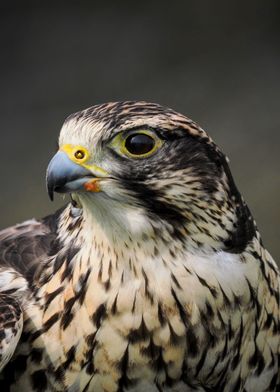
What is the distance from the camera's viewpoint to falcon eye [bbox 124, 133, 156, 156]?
2744 mm

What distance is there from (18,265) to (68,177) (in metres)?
0.56

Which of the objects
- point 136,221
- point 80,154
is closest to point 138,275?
point 136,221

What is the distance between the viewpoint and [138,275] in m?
2.88

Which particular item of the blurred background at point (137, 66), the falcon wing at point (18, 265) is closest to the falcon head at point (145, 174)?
the falcon wing at point (18, 265)

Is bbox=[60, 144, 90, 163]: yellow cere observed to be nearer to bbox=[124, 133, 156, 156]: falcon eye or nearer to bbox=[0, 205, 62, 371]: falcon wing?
bbox=[124, 133, 156, 156]: falcon eye

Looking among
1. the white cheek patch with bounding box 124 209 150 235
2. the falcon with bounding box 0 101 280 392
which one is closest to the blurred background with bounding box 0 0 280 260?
the falcon with bounding box 0 101 280 392

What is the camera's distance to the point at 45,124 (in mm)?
7582

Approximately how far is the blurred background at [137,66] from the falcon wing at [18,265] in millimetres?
3960

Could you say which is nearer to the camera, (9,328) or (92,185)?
(92,185)

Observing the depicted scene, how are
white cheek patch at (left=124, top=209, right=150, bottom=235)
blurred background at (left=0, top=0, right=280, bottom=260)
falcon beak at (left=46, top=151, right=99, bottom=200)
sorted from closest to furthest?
falcon beak at (left=46, top=151, right=99, bottom=200)
white cheek patch at (left=124, top=209, right=150, bottom=235)
blurred background at (left=0, top=0, right=280, bottom=260)

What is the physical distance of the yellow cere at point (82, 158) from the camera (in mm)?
2732

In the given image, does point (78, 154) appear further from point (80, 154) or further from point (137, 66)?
point (137, 66)

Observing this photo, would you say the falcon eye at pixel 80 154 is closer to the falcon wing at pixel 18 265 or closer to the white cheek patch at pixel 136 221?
the white cheek patch at pixel 136 221

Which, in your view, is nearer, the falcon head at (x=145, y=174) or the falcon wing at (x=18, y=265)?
the falcon head at (x=145, y=174)
